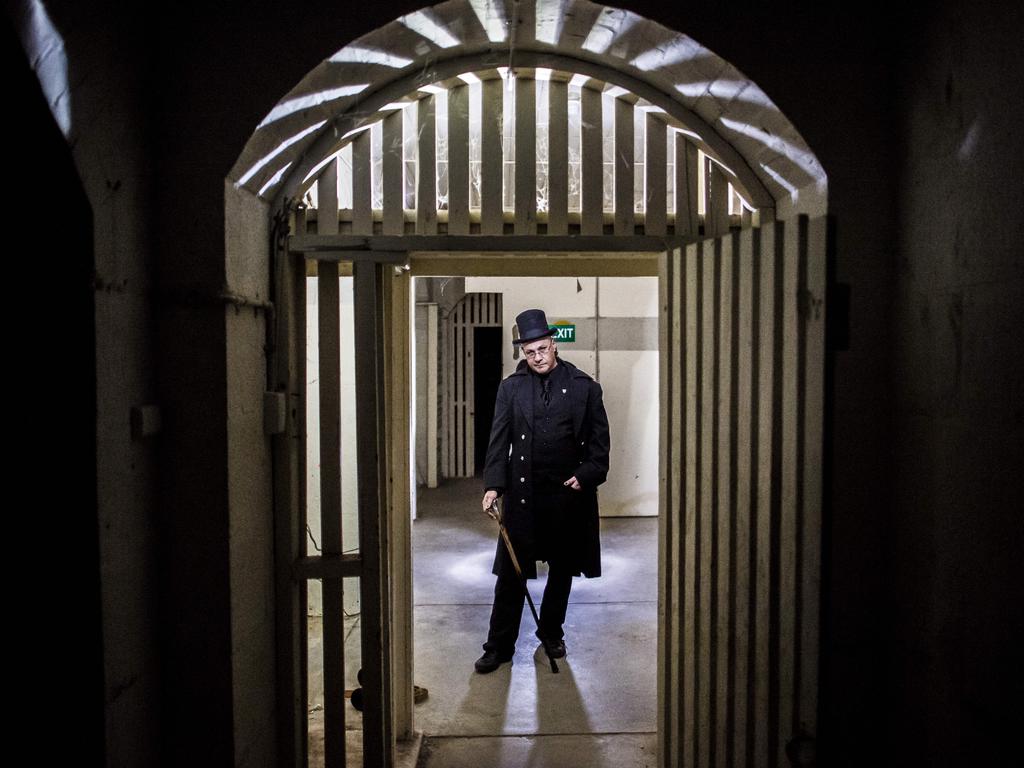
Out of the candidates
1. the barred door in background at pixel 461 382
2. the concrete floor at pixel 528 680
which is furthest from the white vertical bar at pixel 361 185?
the barred door in background at pixel 461 382

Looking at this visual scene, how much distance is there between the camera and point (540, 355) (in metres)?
3.81

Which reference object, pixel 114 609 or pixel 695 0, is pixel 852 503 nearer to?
pixel 695 0

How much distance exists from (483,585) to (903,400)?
3.90 m

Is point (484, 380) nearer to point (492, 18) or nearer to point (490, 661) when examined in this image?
point (490, 661)

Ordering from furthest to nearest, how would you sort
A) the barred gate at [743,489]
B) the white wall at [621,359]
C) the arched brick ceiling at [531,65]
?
the white wall at [621,359]
the arched brick ceiling at [531,65]
the barred gate at [743,489]

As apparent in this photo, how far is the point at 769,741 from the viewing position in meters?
1.88

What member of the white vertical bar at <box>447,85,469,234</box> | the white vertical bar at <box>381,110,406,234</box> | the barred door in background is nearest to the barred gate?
the white vertical bar at <box>447,85,469,234</box>

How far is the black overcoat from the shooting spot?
369cm

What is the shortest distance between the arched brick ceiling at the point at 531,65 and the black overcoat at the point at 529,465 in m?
1.68

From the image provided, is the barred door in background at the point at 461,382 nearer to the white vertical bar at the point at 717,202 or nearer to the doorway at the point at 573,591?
the doorway at the point at 573,591

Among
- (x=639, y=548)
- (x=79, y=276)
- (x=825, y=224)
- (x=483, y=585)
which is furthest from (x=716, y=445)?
(x=639, y=548)

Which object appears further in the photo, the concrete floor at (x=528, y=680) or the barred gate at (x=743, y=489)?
the concrete floor at (x=528, y=680)

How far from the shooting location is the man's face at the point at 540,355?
3.80 meters

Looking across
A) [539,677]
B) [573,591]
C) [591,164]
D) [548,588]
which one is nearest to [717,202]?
[591,164]
